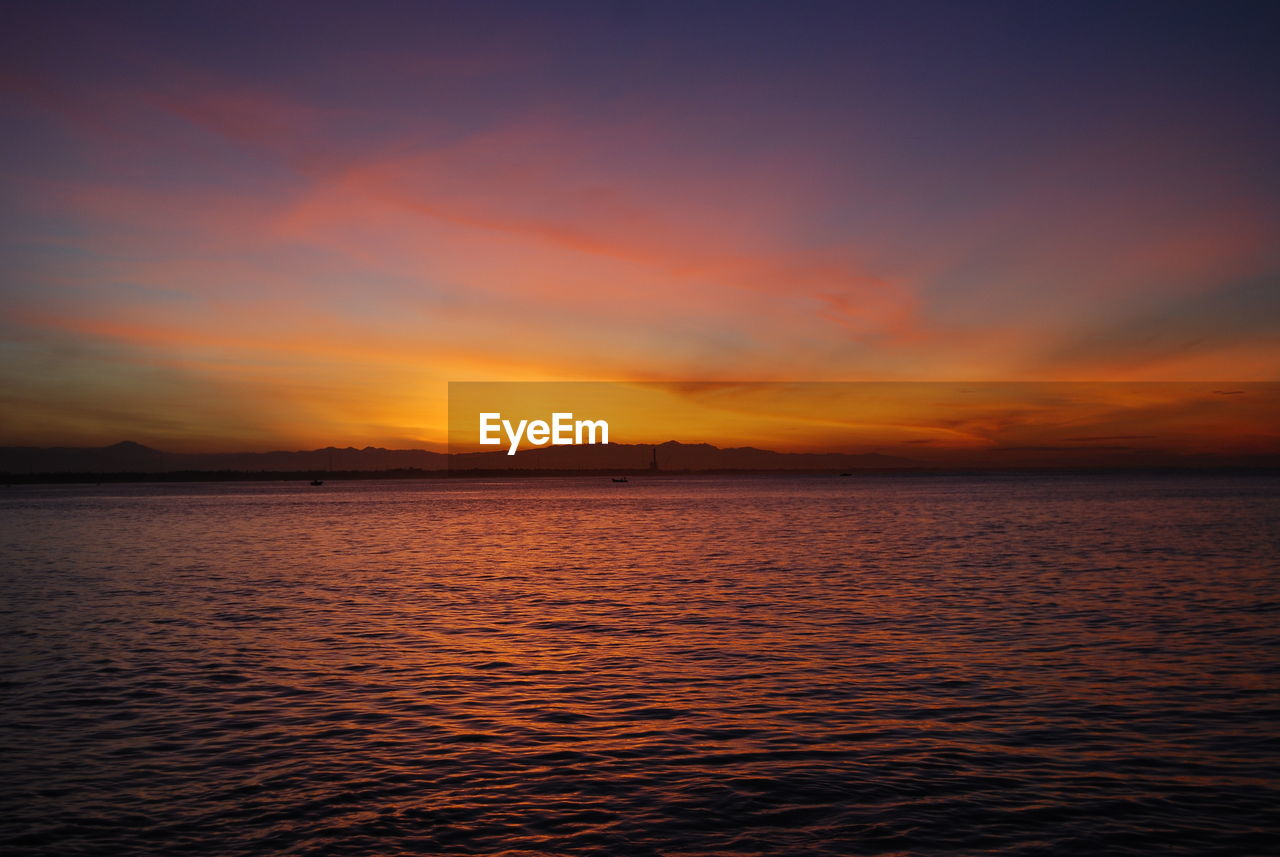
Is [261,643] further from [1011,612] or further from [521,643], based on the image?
[1011,612]

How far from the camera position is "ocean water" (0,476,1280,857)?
14.2 metres

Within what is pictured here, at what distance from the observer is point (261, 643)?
3109 centimetres

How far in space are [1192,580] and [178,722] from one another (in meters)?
45.2

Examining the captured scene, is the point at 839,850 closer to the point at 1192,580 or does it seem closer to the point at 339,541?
the point at 1192,580

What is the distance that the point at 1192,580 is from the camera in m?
46.5

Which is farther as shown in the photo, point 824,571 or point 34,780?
point 824,571

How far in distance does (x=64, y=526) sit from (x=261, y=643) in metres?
94.4

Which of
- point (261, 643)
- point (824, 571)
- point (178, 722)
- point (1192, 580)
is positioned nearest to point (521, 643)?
point (261, 643)

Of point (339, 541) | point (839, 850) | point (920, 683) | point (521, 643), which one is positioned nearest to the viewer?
point (839, 850)

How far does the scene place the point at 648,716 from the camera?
2094 cm

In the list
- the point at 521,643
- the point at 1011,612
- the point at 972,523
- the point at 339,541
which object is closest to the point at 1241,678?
the point at 1011,612

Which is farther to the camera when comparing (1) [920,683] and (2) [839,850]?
(1) [920,683]

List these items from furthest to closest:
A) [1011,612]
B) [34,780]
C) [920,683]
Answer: [1011,612] → [920,683] → [34,780]

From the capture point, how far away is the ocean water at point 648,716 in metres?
14.2
